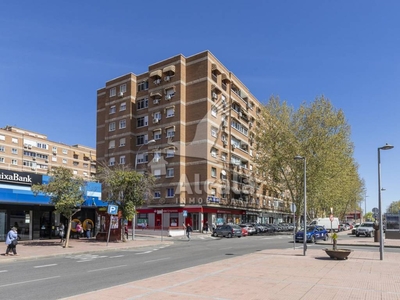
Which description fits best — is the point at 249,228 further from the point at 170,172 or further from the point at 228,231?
the point at 170,172

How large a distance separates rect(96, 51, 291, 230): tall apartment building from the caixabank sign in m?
21.0

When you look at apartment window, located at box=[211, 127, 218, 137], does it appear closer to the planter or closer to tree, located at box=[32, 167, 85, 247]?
tree, located at box=[32, 167, 85, 247]

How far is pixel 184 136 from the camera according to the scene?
53906 mm

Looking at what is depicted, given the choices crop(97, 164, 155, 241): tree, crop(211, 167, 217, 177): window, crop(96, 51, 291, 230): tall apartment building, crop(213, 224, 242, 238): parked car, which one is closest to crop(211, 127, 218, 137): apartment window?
crop(96, 51, 291, 230): tall apartment building

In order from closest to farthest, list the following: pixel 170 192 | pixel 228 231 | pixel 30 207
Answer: pixel 30 207 < pixel 228 231 < pixel 170 192

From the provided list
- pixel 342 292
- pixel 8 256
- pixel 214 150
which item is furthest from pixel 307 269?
pixel 214 150

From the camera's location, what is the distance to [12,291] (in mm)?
10258

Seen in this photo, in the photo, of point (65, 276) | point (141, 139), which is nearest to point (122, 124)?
point (141, 139)

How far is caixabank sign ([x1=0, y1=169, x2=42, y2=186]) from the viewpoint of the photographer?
1093 inches

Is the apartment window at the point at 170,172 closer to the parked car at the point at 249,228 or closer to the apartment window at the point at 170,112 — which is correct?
the apartment window at the point at 170,112

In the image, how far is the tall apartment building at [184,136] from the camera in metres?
52.7

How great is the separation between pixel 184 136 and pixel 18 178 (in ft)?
91.6

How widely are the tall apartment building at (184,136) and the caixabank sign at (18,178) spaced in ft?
68.8

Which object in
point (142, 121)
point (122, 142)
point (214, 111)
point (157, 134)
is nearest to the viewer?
point (214, 111)
